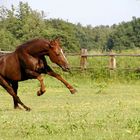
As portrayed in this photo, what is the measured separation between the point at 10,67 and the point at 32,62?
2.21 feet

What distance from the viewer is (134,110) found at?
40.0ft

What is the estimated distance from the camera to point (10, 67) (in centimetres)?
1257

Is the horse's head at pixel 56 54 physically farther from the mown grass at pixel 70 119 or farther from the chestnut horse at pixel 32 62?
the mown grass at pixel 70 119

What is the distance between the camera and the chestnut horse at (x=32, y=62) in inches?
474

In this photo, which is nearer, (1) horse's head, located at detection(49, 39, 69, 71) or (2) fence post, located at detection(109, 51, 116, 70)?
(1) horse's head, located at detection(49, 39, 69, 71)

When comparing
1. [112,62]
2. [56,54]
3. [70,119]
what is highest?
[56,54]

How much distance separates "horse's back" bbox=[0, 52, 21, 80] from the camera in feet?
41.1

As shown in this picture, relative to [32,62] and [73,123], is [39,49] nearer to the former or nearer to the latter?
[32,62]

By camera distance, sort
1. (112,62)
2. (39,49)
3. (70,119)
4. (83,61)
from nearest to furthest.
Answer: (70,119)
(39,49)
(112,62)
(83,61)

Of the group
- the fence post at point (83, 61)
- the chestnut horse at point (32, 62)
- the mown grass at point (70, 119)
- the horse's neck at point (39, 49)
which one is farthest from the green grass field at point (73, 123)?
the fence post at point (83, 61)

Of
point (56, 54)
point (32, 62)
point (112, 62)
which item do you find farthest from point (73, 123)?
point (112, 62)

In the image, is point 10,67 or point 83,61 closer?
point 10,67

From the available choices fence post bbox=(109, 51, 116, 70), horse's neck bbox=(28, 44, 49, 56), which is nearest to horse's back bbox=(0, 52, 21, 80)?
horse's neck bbox=(28, 44, 49, 56)

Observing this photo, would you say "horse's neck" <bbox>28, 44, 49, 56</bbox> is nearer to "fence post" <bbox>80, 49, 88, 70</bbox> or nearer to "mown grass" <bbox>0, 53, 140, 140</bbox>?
"mown grass" <bbox>0, 53, 140, 140</bbox>
